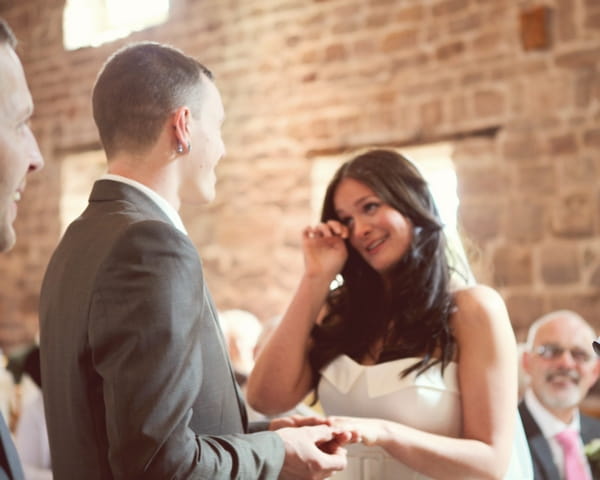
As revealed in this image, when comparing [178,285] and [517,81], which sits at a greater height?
[517,81]

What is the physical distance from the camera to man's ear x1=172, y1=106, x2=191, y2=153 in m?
1.50

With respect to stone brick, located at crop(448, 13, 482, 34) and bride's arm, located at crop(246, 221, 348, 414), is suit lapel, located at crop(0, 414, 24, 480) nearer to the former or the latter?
bride's arm, located at crop(246, 221, 348, 414)

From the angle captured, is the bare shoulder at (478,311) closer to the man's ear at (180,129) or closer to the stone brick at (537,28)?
the man's ear at (180,129)

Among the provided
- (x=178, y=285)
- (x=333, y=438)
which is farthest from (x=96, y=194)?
Answer: (x=333, y=438)

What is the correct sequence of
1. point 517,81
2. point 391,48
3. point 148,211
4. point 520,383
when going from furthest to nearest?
point 391,48, point 517,81, point 520,383, point 148,211

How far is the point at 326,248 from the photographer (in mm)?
2254

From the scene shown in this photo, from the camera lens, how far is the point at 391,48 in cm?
529

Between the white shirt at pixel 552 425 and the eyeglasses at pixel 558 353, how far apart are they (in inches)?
7.5

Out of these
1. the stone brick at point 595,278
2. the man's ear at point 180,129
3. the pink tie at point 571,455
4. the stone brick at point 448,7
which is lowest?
the pink tie at point 571,455

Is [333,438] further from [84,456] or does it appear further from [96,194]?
[96,194]

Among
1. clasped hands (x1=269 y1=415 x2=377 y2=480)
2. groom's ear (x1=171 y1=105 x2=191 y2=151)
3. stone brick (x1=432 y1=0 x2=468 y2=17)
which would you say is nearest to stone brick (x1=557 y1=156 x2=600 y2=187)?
stone brick (x1=432 y1=0 x2=468 y2=17)

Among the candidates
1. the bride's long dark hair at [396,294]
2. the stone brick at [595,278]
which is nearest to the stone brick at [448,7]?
the stone brick at [595,278]

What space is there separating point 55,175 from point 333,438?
6134 mm

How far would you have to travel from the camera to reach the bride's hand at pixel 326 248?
2.22 metres
